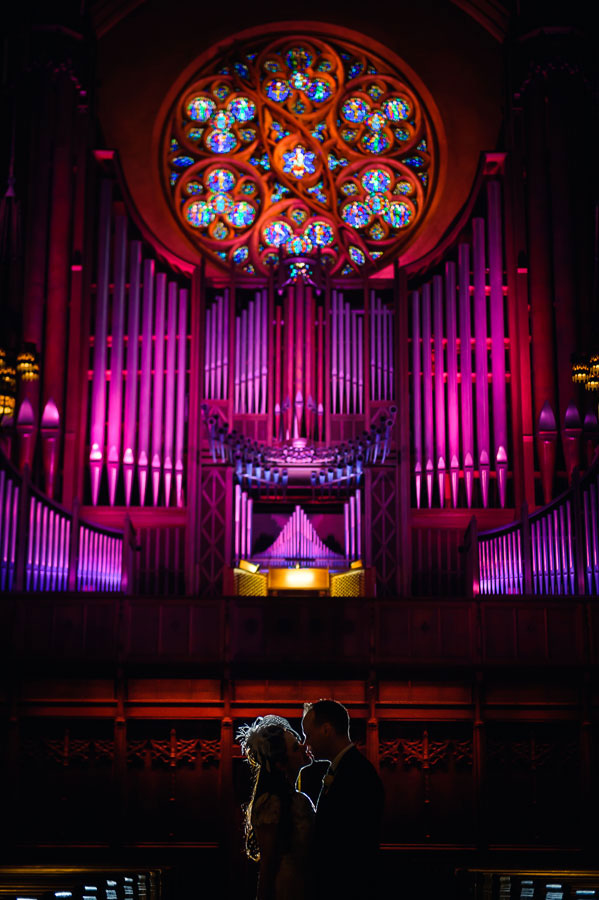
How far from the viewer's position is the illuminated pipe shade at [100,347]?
590 inches

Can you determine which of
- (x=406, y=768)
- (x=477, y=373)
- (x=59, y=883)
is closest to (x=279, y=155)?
(x=477, y=373)

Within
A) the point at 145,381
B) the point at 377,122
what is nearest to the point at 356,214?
the point at 377,122

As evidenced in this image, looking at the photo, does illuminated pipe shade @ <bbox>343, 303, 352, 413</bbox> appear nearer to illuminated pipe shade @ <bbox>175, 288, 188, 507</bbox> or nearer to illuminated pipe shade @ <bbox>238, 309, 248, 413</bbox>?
illuminated pipe shade @ <bbox>238, 309, 248, 413</bbox>

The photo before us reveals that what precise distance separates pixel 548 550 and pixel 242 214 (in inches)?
314

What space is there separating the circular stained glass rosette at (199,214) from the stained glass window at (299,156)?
16 mm

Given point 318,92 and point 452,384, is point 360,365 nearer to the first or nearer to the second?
point 452,384

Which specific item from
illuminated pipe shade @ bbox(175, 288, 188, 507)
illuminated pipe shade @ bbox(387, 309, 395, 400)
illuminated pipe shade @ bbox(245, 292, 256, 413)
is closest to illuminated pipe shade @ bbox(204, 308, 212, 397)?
illuminated pipe shade @ bbox(175, 288, 188, 507)

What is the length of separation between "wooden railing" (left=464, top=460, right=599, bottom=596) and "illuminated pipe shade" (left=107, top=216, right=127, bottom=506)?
190 inches

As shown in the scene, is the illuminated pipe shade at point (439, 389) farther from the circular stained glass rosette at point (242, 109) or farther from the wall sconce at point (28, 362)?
the wall sconce at point (28, 362)

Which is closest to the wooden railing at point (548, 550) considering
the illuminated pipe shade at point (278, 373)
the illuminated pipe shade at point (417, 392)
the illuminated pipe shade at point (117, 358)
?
A: the illuminated pipe shade at point (417, 392)

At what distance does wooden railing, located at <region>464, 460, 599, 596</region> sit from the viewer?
12.4 m

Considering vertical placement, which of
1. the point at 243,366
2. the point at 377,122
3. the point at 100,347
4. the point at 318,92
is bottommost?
the point at 243,366

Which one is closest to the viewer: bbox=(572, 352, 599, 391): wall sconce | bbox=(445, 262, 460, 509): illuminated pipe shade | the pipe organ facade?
bbox=(572, 352, 599, 391): wall sconce

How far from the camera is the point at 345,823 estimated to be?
18.0 ft
